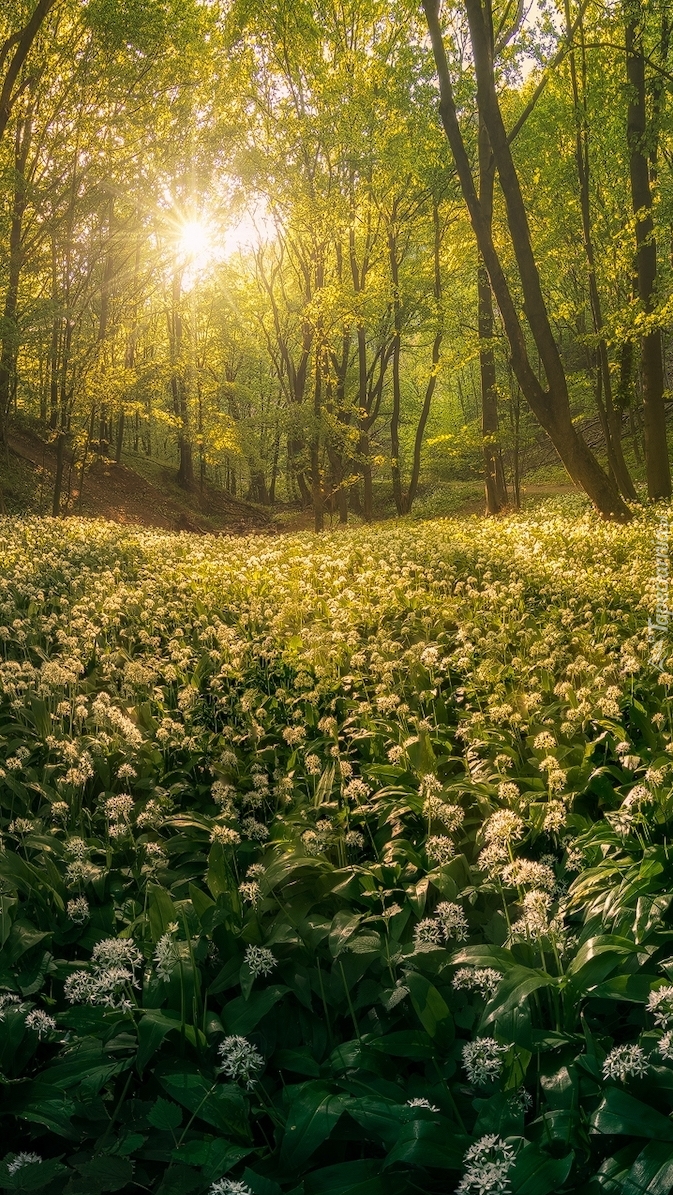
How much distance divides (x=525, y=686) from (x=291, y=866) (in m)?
2.70

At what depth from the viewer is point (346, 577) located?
9.52 m

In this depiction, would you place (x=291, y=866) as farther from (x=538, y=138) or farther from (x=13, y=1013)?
(x=538, y=138)

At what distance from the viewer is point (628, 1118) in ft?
6.20

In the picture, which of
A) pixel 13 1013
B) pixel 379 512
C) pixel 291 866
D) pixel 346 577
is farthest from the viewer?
pixel 379 512

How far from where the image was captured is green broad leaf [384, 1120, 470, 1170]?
1.87 m

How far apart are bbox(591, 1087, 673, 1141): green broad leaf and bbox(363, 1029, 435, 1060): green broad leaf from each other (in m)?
0.55


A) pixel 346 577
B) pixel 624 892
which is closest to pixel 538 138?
pixel 346 577

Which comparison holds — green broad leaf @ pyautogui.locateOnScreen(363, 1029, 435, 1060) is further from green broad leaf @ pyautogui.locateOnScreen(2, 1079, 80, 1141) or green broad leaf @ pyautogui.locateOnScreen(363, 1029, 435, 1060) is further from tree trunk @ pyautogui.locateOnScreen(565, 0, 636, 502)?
tree trunk @ pyautogui.locateOnScreen(565, 0, 636, 502)

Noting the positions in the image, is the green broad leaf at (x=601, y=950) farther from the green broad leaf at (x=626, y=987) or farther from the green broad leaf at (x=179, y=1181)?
the green broad leaf at (x=179, y=1181)

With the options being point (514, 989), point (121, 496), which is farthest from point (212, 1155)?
point (121, 496)

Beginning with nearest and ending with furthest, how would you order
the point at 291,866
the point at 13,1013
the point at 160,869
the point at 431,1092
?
the point at 431,1092, the point at 13,1013, the point at 291,866, the point at 160,869

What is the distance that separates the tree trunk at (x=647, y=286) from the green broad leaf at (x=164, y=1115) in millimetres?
14666

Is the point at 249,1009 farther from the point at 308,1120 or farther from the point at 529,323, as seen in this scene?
the point at 529,323

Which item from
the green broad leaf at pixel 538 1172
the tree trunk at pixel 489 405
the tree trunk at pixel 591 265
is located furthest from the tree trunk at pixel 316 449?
the green broad leaf at pixel 538 1172
